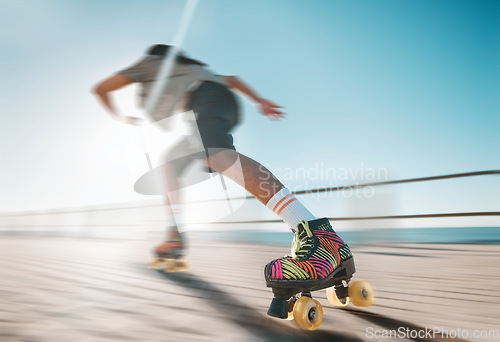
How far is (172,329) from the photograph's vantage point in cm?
78

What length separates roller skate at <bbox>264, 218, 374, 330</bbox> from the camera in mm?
779

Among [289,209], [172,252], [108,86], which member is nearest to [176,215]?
[172,252]

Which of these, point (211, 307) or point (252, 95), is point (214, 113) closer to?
point (252, 95)

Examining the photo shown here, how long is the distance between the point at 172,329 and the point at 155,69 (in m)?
0.86

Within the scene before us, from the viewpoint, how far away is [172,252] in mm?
1692

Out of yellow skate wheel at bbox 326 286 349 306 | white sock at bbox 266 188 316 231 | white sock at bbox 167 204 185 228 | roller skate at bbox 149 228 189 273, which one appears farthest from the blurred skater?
roller skate at bbox 149 228 189 273

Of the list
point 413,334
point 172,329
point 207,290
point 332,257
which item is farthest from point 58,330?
point 413,334

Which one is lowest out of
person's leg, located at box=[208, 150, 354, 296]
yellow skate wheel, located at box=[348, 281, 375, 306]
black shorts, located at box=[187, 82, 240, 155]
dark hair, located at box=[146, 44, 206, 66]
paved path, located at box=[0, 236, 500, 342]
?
paved path, located at box=[0, 236, 500, 342]

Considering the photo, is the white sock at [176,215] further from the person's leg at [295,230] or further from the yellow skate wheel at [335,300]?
the yellow skate wheel at [335,300]

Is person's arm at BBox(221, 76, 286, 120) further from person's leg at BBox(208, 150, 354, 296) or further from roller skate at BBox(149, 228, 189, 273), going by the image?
roller skate at BBox(149, 228, 189, 273)

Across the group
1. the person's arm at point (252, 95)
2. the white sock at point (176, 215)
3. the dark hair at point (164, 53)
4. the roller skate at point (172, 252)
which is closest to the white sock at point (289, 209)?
the person's arm at point (252, 95)

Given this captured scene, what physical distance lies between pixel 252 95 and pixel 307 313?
2.48 feet

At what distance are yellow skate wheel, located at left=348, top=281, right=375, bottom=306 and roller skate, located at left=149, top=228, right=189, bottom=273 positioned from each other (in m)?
0.99

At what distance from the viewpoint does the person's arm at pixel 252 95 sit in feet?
3.98
